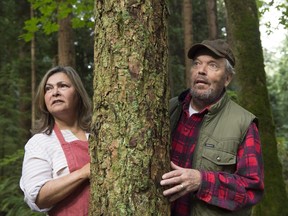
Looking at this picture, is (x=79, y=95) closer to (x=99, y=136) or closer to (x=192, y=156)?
(x=99, y=136)

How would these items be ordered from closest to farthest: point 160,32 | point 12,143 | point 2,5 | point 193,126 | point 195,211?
point 160,32
point 195,211
point 193,126
point 12,143
point 2,5

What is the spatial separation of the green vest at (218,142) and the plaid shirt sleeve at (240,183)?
0.20 feet

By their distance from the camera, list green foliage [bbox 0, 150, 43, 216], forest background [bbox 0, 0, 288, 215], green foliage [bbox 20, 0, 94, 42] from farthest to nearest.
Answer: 1. forest background [bbox 0, 0, 288, 215]
2. green foliage [bbox 20, 0, 94, 42]
3. green foliage [bbox 0, 150, 43, 216]

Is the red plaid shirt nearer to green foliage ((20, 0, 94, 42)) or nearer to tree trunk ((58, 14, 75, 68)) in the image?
green foliage ((20, 0, 94, 42))

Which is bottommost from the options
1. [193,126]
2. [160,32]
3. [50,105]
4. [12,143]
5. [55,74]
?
[12,143]

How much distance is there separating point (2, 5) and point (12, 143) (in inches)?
214

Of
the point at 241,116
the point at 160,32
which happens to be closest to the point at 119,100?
the point at 160,32

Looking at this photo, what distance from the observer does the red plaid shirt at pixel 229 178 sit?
2309mm

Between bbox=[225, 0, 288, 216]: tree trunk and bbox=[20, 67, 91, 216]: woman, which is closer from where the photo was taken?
bbox=[20, 67, 91, 216]: woman

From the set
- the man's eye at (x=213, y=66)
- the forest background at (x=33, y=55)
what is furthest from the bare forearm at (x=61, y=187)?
the forest background at (x=33, y=55)

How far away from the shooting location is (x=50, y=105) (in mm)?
2746

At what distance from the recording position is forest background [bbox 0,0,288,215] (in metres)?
8.05

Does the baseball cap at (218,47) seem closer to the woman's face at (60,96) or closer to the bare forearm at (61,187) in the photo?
the woman's face at (60,96)

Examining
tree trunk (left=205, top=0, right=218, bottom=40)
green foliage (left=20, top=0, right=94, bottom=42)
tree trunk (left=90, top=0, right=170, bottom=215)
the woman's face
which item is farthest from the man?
tree trunk (left=205, top=0, right=218, bottom=40)
